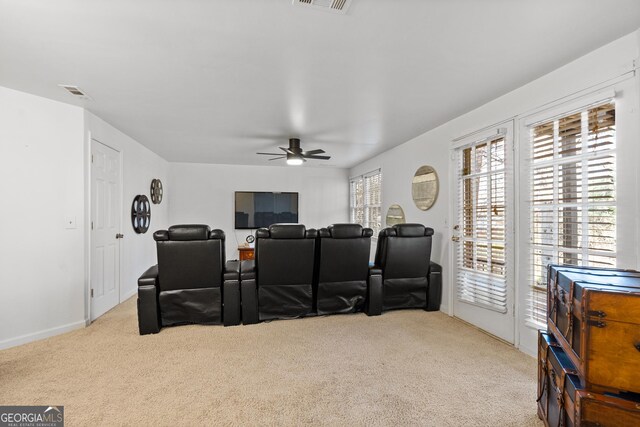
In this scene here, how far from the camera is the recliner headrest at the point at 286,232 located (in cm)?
327

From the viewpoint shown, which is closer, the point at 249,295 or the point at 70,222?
the point at 70,222

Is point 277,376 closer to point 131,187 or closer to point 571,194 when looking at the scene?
point 571,194

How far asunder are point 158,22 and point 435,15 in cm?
169

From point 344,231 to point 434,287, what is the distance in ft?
4.91

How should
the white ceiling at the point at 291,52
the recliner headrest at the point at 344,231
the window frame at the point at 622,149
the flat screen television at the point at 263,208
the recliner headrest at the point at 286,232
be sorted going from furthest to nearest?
the flat screen television at the point at 263,208, the recliner headrest at the point at 344,231, the recliner headrest at the point at 286,232, the window frame at the point at 622,149, the white ceiling at the point at 291,52

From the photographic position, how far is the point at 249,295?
11.0 ft

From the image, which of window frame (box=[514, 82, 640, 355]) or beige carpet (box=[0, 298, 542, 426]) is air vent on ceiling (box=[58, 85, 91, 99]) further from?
window frame (box=[514, 82, 640, 355])

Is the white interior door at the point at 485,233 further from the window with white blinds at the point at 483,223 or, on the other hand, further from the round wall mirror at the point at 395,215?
the round wall mirror at the point at 395,215

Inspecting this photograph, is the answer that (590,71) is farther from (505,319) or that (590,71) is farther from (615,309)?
(505,319)

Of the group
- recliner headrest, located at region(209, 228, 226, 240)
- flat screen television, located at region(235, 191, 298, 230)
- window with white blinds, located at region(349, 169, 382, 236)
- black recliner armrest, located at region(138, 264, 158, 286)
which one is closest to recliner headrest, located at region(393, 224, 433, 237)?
recliner headrest, located at region(209, 228, 226, 240)

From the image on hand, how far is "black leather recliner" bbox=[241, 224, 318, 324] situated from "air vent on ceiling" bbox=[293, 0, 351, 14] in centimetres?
213

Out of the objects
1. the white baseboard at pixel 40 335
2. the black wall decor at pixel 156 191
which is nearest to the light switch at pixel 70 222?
the white baseboard at pixel 40 335

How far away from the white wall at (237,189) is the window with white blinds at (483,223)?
13.8ft

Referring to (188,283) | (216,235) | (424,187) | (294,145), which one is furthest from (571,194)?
(188,283)
